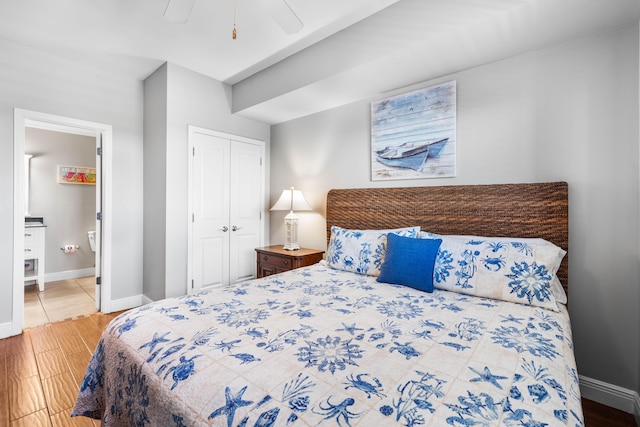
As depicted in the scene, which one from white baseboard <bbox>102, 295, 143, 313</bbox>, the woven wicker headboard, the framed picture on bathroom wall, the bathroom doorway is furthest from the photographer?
the framed picture on bathroom wall

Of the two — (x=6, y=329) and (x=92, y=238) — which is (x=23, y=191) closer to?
(x=6, y=329)

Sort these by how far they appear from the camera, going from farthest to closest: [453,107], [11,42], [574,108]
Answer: [11,42]
[453,107]
[574,108]

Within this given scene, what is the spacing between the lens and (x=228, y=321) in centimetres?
135

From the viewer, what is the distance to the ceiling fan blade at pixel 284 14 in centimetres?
164

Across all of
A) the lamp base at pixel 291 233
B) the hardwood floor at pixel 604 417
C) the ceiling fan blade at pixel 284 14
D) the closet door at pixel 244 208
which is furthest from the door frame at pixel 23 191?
the hardwood floor at pixel 604 417

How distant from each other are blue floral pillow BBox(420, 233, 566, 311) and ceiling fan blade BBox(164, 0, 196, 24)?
6.88 ft

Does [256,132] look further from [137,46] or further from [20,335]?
[20,335]

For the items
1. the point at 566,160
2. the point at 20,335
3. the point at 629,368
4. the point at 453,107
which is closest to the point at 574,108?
the point at 566,160

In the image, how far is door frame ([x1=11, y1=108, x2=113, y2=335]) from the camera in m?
2.67

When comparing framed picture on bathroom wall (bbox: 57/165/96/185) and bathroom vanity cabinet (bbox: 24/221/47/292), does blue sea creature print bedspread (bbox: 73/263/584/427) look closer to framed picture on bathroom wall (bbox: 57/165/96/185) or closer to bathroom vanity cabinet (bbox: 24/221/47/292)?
bathroom vanity cabinet (bbox: 24/221/47/292)

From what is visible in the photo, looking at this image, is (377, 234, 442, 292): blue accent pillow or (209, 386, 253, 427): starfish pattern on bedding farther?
(377, 234, 442, 292): blue accent pillow

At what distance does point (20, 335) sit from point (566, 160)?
4693 mm

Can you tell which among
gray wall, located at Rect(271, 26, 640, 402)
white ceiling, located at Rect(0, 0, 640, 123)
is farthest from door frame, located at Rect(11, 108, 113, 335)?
gray wall, located at Rect(271, 26, 640, 402)

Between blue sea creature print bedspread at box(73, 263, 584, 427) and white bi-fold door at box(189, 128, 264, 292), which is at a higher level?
white bi-fold door at box(189, 128, 264, 292)
